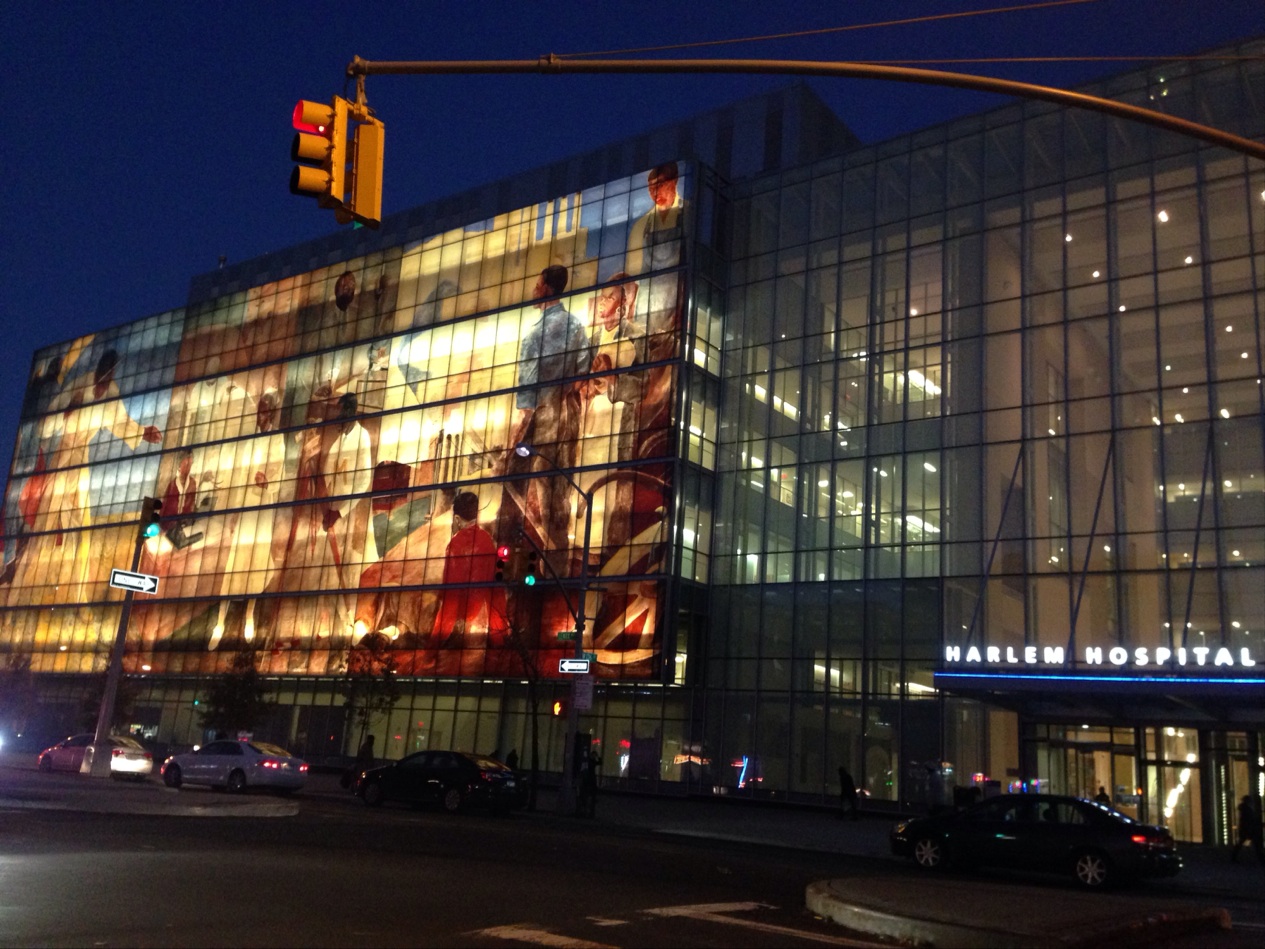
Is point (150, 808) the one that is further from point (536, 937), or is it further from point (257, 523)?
point (257, 523)

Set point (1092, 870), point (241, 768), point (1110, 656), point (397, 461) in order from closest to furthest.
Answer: point (1092, 870), point (241, 768), point (1110, 656), point (397, 461)

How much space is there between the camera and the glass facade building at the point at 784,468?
34125mm

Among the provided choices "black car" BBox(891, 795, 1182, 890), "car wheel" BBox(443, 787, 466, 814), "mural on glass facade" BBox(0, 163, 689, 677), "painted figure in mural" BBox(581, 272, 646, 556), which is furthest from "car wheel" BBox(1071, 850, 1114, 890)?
"painted figure in mural" BBox(581, 272, 646, 556)

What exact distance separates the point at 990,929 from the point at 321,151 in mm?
8396

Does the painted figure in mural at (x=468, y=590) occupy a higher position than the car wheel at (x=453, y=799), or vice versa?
the painted figure in mural at (x=468, y=590)

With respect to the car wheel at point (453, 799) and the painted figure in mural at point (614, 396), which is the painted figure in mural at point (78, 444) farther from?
the car wheel at point (453, 799)

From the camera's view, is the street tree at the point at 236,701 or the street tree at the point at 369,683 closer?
the street tree at the point at 369,683

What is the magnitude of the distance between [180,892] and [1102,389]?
33.0 meters

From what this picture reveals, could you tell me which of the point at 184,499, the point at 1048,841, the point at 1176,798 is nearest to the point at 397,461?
the point at 184,499

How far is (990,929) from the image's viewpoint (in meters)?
9.26

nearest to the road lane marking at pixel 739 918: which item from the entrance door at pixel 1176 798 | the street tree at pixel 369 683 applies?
the entrance door at pixel 1176 798

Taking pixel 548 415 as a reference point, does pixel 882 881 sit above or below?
below

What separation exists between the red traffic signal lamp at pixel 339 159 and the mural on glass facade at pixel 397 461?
29059mm

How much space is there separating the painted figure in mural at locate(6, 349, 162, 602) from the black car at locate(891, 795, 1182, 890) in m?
57.5
